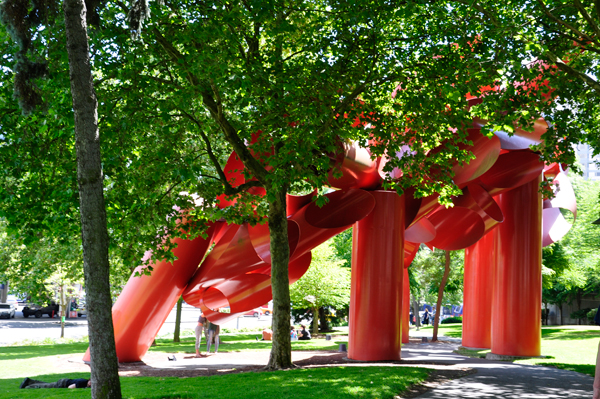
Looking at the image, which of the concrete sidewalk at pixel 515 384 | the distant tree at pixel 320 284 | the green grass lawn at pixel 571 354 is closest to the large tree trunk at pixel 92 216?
the concrete sidewalk at pixel 515 384

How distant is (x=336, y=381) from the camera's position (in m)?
9.55

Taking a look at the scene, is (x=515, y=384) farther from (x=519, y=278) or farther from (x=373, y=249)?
(x=519, y=278)

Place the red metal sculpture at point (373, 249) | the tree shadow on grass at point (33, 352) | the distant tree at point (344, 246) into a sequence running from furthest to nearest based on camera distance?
the distant tree at point (344, 246), the tree shadow on grass at point (33, 352), the red metal sculpture at point (373, 249)

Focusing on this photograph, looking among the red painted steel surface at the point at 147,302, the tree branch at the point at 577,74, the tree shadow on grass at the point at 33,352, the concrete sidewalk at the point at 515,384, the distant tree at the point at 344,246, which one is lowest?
the tree shadow on grass at the point at 33,352

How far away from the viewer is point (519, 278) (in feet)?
50.5

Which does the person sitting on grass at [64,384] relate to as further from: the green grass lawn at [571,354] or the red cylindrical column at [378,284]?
the green grass lawn at [571,354]

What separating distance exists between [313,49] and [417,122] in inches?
123

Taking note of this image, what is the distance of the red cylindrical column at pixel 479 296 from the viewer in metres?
18.4

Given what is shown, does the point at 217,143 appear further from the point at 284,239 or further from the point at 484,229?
the point at 484,229

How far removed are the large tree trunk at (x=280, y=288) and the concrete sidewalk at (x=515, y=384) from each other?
3419 millimetres

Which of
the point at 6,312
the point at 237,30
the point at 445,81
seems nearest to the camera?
the point at 445,81

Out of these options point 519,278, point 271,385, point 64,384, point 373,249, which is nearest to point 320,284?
point 519,278

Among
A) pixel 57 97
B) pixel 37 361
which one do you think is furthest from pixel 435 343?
pixel 57 97

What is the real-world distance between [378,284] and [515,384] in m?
4.15
